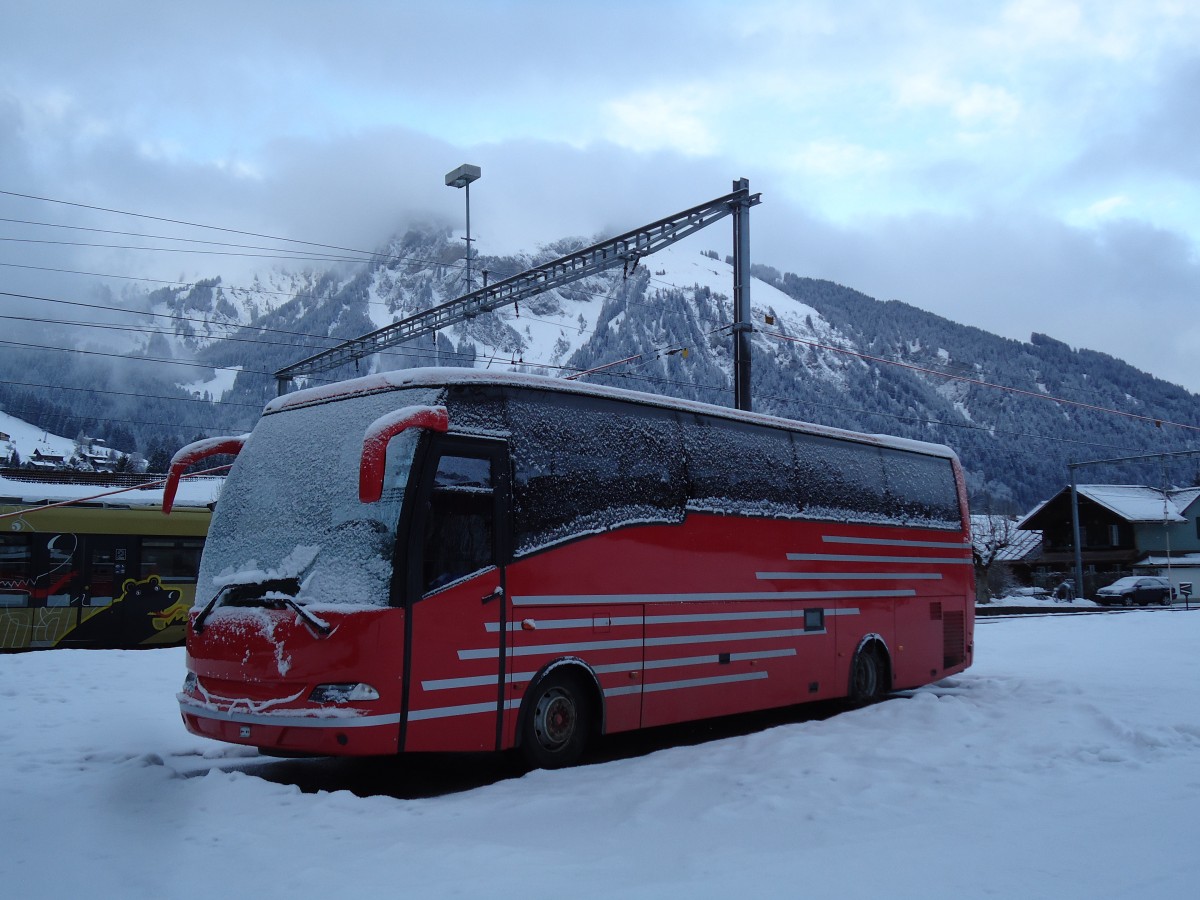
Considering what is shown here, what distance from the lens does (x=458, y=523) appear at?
24.7ft

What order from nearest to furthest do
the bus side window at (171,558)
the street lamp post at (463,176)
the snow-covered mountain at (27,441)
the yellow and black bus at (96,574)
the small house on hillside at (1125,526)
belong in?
the yellow and black bus at (96,574), the bus side window at (171,558), the street lamp post at (463,176), the small house on hillside at (1125,526), the snow-covered mountain at (27,441)

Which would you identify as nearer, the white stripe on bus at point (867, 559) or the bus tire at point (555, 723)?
the bus tire at point (555, 723)

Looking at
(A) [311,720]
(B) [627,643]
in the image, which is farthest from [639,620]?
(A) [311,720]

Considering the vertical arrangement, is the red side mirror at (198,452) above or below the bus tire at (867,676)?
above

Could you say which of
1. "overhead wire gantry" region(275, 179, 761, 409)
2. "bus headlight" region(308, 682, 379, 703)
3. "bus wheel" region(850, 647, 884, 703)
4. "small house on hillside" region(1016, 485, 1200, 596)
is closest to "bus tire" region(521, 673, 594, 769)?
"bus headlight" region(308, 682, 379, 703)

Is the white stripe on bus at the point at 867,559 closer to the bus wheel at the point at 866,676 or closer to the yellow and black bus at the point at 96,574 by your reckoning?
the bus wheel at the point at 866,676

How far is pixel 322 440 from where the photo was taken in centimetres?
798

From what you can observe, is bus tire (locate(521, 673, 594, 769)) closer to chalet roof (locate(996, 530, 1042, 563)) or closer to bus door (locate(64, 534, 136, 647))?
bus door (locate(64, 534, 136, 647))

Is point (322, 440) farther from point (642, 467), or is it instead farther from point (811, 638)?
point (811, 638)

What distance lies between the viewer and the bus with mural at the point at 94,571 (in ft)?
58.9

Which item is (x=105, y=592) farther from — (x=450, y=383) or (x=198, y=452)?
(x=450, y=383)

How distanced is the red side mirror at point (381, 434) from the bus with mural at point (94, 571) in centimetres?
1185

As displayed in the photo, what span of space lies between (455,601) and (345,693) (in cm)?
98

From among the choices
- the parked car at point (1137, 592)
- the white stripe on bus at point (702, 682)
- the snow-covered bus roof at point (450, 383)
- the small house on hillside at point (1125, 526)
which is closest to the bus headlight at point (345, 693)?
the snow-covered bus roof at point (450, 383)
